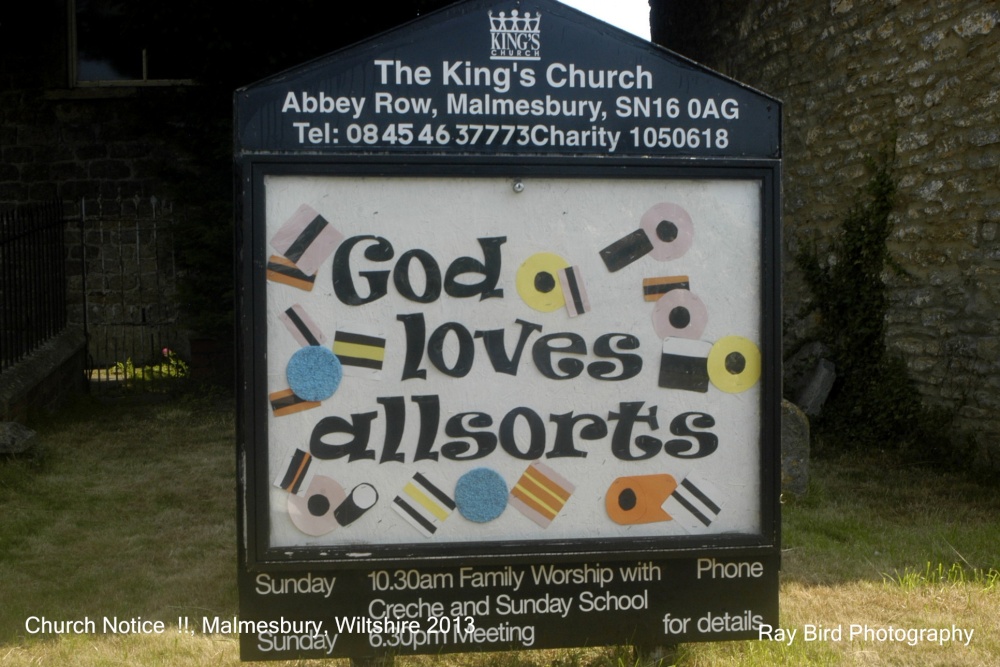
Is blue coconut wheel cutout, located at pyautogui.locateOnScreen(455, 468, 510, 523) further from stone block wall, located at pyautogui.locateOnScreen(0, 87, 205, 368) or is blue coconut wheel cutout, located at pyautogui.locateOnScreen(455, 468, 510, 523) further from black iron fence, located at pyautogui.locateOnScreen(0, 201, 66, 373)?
stone block wall, located at pyautogui.locateOnScreen(0, 87, 205, 368)

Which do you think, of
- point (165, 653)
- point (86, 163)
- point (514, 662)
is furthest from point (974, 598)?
point (86, 163)

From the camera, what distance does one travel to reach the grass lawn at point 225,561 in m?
3.34

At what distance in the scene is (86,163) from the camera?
35.5 ft

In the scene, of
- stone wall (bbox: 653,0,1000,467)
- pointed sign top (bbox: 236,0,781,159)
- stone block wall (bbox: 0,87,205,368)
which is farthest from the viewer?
stone block wall (bbox: 0,87,205,368)

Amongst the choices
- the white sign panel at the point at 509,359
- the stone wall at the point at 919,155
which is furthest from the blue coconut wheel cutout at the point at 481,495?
the stone wall at the point at 919,155

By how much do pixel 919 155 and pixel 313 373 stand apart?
526 centimetres

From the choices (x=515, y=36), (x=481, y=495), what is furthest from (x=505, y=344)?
(x=515, y=36)

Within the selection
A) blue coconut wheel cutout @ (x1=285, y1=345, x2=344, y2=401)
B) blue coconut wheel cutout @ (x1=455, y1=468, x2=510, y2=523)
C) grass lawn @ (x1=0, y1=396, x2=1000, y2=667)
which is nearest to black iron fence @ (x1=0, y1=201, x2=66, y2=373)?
grass lawn @ (x1=0, y1=396, x2=1000, y2=667)

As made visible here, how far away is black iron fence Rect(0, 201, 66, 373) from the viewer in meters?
7.89

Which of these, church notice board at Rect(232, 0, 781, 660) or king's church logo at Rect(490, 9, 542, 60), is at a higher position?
king's church logo at Rect(490, 9, 542, 60)

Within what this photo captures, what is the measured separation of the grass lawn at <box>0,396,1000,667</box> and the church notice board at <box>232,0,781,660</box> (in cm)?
55

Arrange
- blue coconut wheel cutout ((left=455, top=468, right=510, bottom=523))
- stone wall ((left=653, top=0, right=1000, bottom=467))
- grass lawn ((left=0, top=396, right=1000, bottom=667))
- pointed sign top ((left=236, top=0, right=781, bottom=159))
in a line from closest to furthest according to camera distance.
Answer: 1. pointed sign top ((left=236, top=0, right=781, bottom=159))
2. blue coconut wheel cutout ((left=455, top=468, right=510, bottom=523))
3. grass lawn ((left=0, top=396, right=1000, bottom=667))
4. stone wall ((left=653, top=0, right=1000, bottom=467))

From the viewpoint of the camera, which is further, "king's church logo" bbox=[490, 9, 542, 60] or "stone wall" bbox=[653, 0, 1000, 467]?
"stone wall" bbox=[653, 0, 1000, 467]

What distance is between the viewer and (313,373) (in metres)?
2.61
